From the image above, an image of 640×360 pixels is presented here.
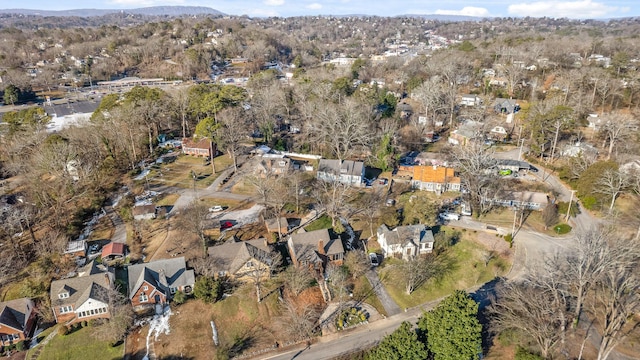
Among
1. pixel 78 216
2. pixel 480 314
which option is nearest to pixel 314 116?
pixel 78 216

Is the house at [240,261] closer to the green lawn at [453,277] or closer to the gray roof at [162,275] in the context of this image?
the gray roof at [162,275]

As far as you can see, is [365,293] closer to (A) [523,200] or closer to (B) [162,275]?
(B) [162,275]

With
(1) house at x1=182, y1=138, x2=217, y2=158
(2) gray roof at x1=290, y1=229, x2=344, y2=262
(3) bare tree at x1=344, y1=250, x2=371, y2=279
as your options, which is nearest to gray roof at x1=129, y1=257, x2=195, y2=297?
(2) gray roof at x1=290, y1=229, x2=344, y2=262

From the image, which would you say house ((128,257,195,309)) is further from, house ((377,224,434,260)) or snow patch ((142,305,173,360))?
house ((377,224,434,260))

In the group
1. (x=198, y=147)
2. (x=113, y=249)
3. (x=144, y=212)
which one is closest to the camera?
(x=113, y=249)

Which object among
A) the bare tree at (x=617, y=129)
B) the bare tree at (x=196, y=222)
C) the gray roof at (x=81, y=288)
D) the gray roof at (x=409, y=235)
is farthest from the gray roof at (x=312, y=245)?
the bare tree at (x=617, y=129)

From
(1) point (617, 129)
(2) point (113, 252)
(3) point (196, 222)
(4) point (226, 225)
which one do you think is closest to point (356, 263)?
(4) point (226, 225)
